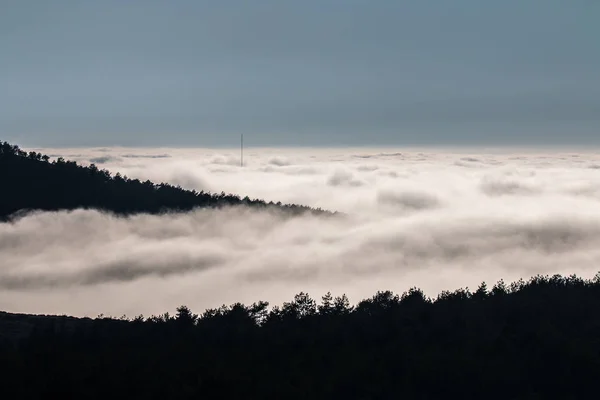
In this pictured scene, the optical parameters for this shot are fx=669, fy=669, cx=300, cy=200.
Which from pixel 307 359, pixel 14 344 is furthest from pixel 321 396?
pixel 14 344

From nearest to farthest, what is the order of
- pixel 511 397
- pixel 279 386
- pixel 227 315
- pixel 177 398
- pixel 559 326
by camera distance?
pixel 177 398
pixel 279 386
pixel 511 397
pixel 559 326
pixel 227 315

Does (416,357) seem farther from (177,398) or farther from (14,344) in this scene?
(14,344)

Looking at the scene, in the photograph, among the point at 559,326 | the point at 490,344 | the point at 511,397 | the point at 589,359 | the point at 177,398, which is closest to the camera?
the point at 177,398

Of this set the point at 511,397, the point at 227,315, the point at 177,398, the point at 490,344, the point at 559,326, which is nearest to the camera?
the point at 177,398

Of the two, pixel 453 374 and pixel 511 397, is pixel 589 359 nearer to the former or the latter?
pixel 511 397

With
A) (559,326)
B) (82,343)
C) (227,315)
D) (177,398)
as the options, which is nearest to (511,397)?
(559,326)

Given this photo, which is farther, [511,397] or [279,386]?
[511,397]
